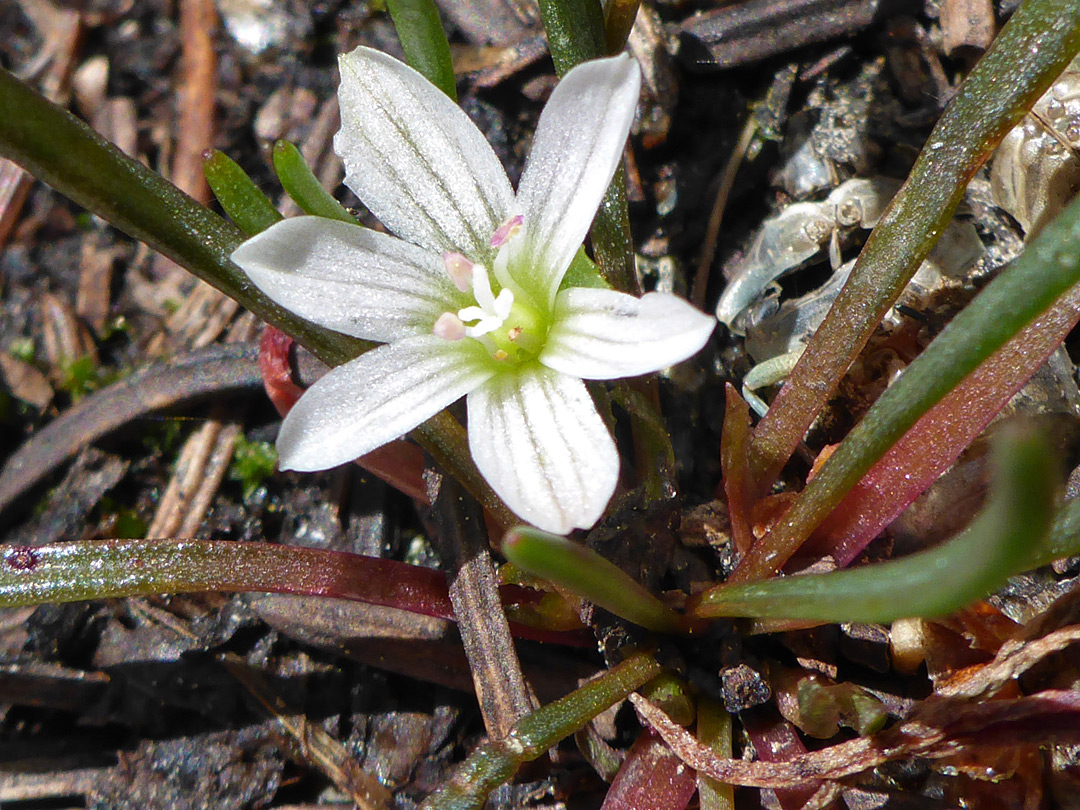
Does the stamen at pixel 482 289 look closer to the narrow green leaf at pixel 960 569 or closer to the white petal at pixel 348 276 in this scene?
the white petal at pixel 348 276

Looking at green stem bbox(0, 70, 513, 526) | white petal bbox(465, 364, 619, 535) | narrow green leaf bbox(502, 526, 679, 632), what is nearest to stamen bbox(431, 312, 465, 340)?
white petal bbox(465, 364, 619, 535)

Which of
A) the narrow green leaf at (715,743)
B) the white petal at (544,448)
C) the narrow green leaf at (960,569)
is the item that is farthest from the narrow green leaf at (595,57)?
the narrow green leaf at (715,743)

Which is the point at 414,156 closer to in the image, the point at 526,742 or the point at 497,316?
the point at 497,316

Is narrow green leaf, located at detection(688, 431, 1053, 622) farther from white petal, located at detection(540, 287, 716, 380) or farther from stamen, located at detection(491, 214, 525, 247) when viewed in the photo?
stamen, located at detection(491, 214, 525, 247)

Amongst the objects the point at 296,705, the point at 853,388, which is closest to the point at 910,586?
the point at 853,388

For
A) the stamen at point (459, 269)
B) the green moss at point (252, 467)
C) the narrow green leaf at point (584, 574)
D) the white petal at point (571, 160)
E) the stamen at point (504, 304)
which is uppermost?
the white petal at point (571, 160)

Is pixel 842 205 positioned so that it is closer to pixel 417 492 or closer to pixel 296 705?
pixel 417 492

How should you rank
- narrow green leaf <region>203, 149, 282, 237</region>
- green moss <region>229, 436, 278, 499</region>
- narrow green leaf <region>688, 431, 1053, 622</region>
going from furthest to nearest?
green moss <region>229, 436, 278, 499</region> < narrow green leaf <region>203, 149, 282, 237</region> < narrow green leaf <region>688, 431, 1053, 622</region>
